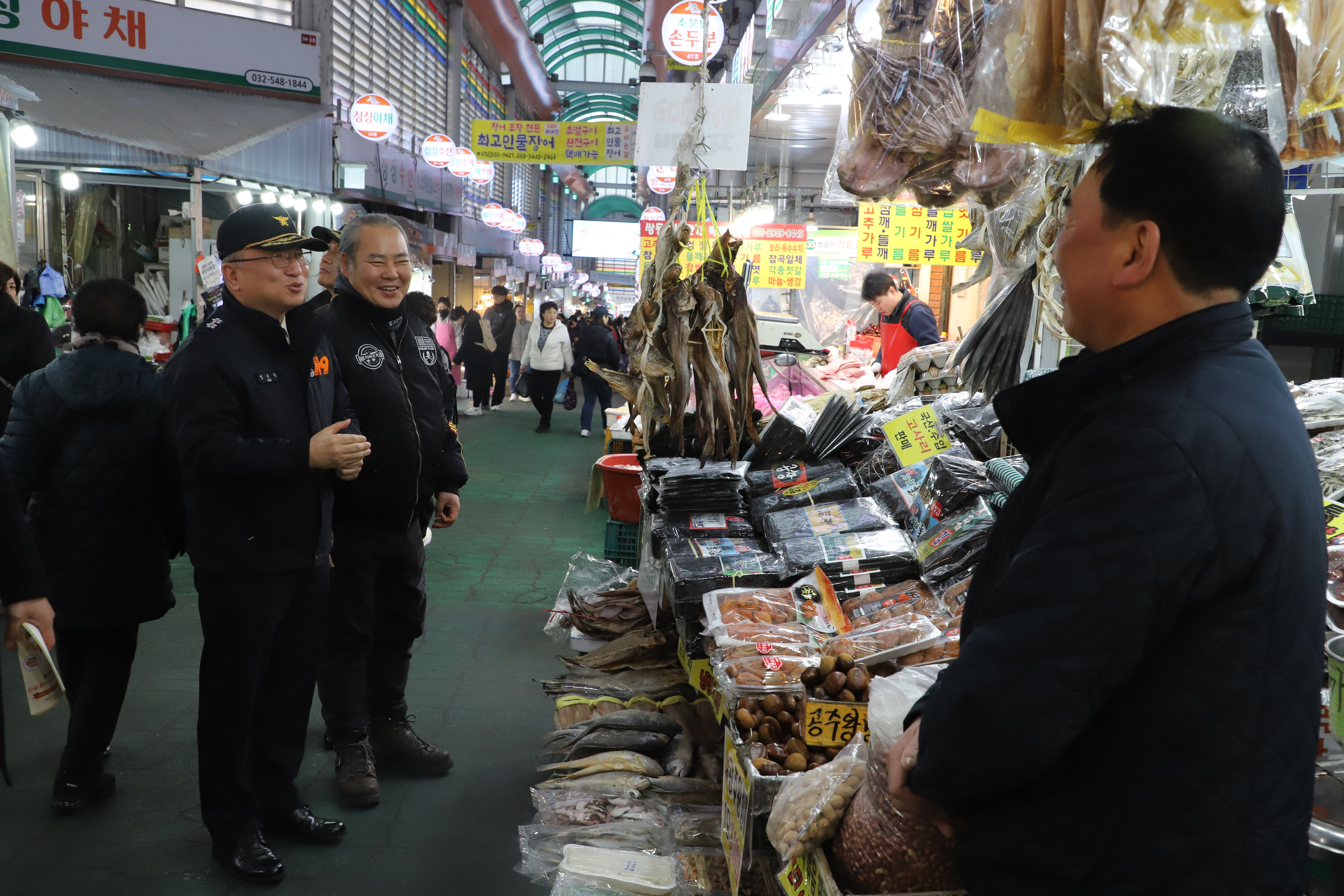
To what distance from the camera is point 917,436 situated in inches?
150

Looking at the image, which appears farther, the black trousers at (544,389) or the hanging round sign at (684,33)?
the black trousers at (544,389)

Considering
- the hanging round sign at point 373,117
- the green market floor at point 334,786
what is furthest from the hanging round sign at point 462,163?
the green market floor at point 334,786

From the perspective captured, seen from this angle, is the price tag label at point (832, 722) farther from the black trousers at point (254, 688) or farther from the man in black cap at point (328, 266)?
the man in black cap at point (328, 266)

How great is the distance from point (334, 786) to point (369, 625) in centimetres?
64

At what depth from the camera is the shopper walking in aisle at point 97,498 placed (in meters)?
3.20

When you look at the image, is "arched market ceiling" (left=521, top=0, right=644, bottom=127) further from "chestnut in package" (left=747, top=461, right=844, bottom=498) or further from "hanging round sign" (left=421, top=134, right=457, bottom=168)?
"chestnut in package" (left=747, top=461, right=844, bottom=498)

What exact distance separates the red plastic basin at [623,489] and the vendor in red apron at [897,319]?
2.43 m

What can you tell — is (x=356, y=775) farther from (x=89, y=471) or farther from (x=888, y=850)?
(x=888, y=850)

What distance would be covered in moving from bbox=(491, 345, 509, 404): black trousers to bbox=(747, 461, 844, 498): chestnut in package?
425 inches

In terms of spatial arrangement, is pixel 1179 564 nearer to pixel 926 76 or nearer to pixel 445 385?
pixel 926 76

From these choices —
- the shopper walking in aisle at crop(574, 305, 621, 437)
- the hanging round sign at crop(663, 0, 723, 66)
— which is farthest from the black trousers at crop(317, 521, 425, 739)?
the shopper walking in aisle at crop(574, 305, 621, 437)

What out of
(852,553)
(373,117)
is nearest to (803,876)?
(852,553)

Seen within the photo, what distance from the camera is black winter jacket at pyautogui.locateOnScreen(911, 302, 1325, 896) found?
1143 mm

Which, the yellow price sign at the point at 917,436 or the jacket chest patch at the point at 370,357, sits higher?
the jacket chest patch at the point at 370,357
